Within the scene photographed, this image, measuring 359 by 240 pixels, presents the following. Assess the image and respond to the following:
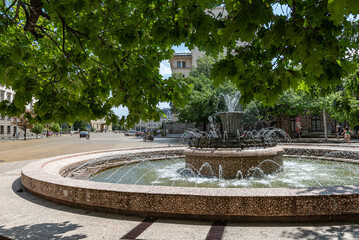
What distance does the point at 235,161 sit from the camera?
777 centimetres

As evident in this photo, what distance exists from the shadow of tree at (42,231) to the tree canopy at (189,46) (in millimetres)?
1804

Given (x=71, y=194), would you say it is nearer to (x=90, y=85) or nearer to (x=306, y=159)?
(x=90, y=85)

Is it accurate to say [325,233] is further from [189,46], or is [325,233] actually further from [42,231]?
[42,231]

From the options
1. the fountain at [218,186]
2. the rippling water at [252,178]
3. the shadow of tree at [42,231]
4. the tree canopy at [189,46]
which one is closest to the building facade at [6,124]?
the fountain at [218,186]

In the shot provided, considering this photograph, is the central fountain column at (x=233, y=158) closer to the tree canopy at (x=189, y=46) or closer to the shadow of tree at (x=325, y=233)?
the tree canopy at (x=189, y=46)

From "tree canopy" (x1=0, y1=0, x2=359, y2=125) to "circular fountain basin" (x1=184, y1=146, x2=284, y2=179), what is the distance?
372 cm

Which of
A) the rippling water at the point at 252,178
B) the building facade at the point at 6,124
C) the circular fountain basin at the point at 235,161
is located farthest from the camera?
the building facade at the point at 6,124

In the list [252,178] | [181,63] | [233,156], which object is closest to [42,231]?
[233,156]

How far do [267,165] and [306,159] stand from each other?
4738 mm

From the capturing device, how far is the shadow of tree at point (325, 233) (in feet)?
10.9

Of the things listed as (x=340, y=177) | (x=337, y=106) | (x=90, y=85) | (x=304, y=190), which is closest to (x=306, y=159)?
(x=340, y=177)

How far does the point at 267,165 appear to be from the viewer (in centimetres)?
796

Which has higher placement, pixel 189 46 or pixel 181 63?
pixel 181 63

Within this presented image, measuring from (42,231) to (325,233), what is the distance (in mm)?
4244
